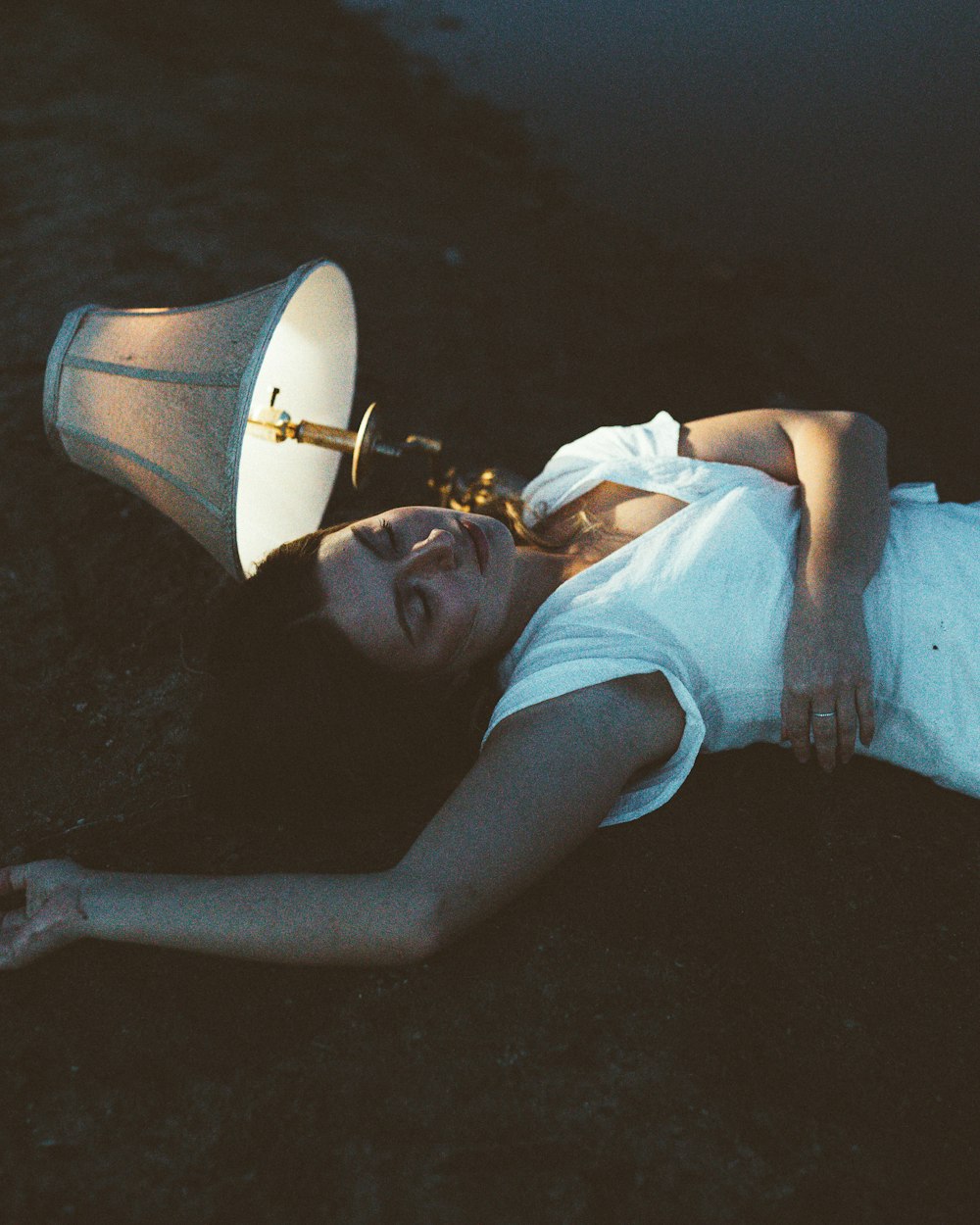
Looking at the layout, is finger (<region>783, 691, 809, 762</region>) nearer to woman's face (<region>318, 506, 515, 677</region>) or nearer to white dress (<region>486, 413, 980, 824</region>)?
white dress (<region>486, 413, 980, 824</region>)

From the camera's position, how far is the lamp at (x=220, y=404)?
5.16 feet

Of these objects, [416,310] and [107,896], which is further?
[416,310]

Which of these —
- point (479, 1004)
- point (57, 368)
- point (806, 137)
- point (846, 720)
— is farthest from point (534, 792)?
point (806, 137)

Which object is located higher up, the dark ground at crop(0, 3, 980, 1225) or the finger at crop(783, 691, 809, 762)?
the finger at crop(783, 691, 809, 762)

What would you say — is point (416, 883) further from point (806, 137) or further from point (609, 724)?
point (806, 137)

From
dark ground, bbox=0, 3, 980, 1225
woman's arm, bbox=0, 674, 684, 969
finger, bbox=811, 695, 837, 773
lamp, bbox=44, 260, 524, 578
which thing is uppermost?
lamp, bbox=44, 260, 524, 578

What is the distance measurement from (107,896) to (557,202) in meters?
4.33

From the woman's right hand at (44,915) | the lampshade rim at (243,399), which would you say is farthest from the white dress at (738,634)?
the woman's right hand at (44,915)

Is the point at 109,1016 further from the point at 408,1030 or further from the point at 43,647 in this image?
the point at 43,647

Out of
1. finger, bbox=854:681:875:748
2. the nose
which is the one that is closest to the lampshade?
the nose

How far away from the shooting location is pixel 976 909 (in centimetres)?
168

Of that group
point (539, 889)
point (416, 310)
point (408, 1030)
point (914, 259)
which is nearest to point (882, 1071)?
point (539, 889)

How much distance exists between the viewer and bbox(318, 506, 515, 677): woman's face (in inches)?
65.5

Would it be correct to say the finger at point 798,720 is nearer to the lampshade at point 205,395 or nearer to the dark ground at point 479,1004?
the dark ground at point 479,1004
